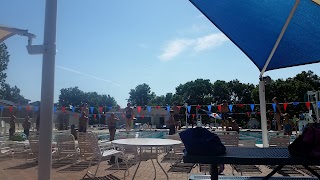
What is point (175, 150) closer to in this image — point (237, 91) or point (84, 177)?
point (84, 177)

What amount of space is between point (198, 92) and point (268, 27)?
6030 cm

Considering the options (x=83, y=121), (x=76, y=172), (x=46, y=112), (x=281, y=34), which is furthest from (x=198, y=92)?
(x=46, y=112)

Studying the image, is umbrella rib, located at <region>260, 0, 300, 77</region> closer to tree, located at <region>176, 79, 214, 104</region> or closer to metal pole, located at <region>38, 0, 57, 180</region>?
metal pole, located at <region>38, 0, 57, 180</region>

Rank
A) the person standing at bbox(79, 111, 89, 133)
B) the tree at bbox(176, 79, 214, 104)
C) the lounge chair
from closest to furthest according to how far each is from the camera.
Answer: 1. the lounge chair
2. the person standing at bbox(79, 111, 89, 133)
3. the tree at bbox(176, 79, 214, 104)

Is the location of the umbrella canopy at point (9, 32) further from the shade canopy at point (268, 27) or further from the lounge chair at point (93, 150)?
the shade canopy at point (268, 27)

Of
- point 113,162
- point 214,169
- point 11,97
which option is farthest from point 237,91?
point 214,169

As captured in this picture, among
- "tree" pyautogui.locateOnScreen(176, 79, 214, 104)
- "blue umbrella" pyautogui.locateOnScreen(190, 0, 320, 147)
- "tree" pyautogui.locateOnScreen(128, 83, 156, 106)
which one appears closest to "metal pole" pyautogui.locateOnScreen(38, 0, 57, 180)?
"blue umbrella" pyautogui.locateOnScreen(190, 0, 320, 147)

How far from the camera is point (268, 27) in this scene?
192 inches

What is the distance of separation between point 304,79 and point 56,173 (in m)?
50.0

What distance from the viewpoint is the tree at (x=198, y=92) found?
63.4 metres

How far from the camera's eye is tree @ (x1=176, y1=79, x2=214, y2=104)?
63406 mm

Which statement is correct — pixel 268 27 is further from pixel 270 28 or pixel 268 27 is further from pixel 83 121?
pixel 83 121

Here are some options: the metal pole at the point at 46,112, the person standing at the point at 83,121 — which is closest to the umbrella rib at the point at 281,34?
the metal pole at the point at 46,112

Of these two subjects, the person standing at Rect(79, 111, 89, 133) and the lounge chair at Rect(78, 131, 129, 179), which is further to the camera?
the person standing at Rect(79, 111, 89, 133)
